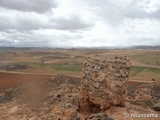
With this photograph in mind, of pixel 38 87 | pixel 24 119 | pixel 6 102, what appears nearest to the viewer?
pixel 24 119

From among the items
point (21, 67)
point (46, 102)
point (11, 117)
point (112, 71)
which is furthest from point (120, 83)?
point (21, 67)

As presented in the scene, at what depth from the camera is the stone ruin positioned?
17.5 metres

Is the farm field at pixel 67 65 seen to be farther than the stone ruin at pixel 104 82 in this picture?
Yes

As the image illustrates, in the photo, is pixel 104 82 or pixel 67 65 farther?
pixel 67 65

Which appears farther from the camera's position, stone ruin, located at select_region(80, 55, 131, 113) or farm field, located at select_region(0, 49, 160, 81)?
farm field, located at select_region(0, 49, 160, 81)

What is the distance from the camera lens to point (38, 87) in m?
30.7

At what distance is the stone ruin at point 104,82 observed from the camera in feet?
57.3

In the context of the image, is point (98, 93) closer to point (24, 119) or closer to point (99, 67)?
point (99, 67)

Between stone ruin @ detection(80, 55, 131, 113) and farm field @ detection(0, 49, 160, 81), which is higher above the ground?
stone ruin @ detection(80, 55, 131, 113)

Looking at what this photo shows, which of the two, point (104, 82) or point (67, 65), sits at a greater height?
point (104, 82)

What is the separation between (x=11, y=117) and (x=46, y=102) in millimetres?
3134

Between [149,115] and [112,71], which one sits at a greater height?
[112,71]

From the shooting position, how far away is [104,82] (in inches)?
690

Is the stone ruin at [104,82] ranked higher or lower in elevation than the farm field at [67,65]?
higher
